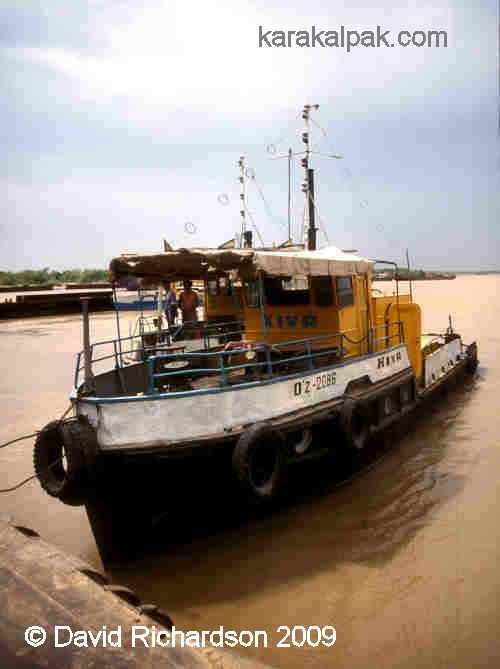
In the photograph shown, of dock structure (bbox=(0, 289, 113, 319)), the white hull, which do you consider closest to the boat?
the white hull

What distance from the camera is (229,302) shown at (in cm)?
1095

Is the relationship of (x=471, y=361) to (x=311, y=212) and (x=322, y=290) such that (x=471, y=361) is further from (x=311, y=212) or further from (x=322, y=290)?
(x=322, y=290)

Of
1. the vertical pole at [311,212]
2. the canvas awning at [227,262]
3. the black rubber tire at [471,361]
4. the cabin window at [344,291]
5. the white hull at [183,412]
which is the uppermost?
the vertical pole at [311,212]

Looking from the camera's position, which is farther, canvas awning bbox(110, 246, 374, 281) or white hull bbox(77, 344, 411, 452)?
canvas awning bbox(110, 246, 374, 281)

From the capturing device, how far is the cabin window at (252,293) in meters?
7.85

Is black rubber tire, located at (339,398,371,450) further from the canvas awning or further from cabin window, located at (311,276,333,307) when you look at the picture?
the canvas awning

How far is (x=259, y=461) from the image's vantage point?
5410 mm

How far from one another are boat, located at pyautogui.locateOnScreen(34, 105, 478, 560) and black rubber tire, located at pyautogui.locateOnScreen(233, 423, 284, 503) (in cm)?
1

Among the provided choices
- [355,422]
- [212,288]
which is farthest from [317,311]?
[212,288]

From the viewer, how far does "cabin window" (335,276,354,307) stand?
289 inches

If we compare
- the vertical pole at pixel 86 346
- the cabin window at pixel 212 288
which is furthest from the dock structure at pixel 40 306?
the vertical pole at pixel 86 346

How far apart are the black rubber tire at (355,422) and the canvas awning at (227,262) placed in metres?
1.66

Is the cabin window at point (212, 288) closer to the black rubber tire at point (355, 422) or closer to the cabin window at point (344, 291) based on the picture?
the cabin window at point (344, 291)

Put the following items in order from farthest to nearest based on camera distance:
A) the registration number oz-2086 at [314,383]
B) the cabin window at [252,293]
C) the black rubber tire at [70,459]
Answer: the cabin window at [252,293], the registration number oz-2086 at [314,383], the black rubber tire at [70,459]
